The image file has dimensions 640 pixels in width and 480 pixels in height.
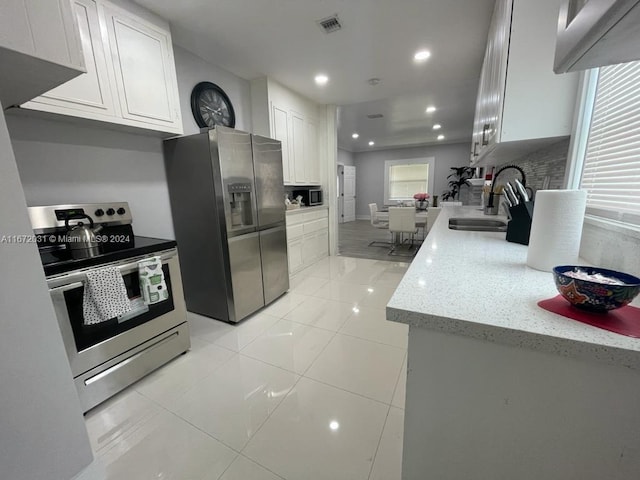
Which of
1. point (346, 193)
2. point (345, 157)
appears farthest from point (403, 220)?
point (345, 157)

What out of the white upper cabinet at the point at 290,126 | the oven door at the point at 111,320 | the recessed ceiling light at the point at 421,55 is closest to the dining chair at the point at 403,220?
the white upper cabinet at the point at 290,126

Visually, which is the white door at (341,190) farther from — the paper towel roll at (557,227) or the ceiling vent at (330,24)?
the paper towel roll at (557,227)

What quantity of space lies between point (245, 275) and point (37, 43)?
1781mm

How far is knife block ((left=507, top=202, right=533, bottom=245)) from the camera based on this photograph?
1161mm

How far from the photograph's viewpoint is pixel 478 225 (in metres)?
1.78

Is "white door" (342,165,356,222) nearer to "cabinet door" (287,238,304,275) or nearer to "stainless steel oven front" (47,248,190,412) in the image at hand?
"cabinet door" (287,238,304,275)

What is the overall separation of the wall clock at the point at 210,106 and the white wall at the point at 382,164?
6.74 metres

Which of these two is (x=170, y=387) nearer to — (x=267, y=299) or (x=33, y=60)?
(x=267, y=299)

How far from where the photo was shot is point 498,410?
0.57m

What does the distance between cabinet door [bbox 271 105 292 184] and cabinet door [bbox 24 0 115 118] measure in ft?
5.44

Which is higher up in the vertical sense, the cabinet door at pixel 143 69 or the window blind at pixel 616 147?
the cabinet door at pixel 143 69

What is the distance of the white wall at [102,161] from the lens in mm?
1546

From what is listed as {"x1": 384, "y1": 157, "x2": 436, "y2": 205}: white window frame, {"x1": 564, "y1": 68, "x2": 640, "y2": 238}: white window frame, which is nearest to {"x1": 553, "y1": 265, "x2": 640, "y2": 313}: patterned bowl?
{"x1": 564, "y1": 68, "x2": 640, "y2": 238}: white window frame

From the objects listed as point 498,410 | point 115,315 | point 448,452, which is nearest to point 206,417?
point 115,315
